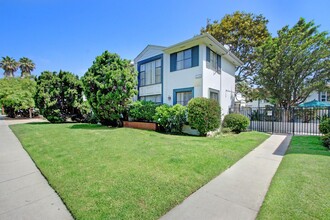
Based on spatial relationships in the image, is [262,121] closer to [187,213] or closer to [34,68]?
[187,213]

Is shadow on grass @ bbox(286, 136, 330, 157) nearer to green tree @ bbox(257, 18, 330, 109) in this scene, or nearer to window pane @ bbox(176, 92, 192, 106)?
window pane @ bbox(176, 92, 192, 106)

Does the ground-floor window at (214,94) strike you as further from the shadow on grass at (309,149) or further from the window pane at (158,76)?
the shadow on grass at (309,149)

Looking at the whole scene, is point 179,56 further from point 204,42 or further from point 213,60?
point 213,60

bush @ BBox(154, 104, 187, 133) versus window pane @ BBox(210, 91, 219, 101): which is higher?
window pane @ BBox(210, 91, 219, 101)

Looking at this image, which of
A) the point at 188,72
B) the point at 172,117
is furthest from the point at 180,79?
the point at 172,117

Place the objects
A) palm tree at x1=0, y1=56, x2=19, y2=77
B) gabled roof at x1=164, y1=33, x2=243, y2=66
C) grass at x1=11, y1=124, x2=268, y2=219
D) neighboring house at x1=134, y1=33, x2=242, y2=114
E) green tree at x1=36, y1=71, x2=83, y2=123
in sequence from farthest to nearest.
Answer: palm tree at x1=0, y1=56, x2=19, y2=77 → green tree at x1=36, y1=71, x2=83, y2=123 → neighboring house at x1=134, y1=33, x2=242, y2=114 → gabled roof at x1=164, y1=33, x2=243, y2=66 → grass at x1=11, y1=124, x2=268, y2=219

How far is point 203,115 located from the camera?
923cm

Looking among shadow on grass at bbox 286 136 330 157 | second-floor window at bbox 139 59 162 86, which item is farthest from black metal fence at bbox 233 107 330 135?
second-floor window at bbox 139 59 162 86

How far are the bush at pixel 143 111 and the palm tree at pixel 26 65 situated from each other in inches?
2046

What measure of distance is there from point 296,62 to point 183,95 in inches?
416

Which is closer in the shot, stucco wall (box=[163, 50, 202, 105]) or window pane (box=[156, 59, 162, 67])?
stucco wall (box=[163, 50, 202, 105])

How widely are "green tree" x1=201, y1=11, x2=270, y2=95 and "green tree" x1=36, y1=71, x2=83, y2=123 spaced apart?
17081 mm

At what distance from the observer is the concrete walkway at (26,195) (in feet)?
8.77

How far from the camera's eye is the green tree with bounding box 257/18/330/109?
13.6m
